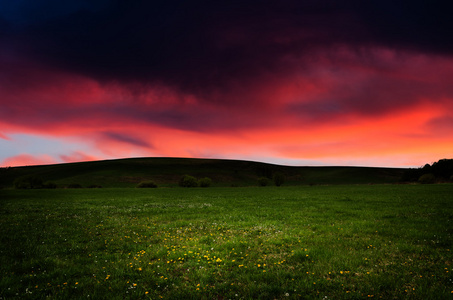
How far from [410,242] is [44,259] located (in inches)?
638

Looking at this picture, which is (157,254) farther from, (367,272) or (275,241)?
(367,272)

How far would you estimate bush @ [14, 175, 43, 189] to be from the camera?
7025 cm

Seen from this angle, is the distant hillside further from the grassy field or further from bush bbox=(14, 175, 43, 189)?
the grassy field

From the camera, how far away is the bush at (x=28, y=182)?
7025 centimetres

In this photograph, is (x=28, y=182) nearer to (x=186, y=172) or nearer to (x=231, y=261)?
(x=186, y=172)

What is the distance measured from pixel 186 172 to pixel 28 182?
72944 mm

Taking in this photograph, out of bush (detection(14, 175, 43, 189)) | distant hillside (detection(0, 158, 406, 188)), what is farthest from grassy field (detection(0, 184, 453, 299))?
distant hillside (detection(0, 158, 406, 188))

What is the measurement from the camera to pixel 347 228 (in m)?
14.2

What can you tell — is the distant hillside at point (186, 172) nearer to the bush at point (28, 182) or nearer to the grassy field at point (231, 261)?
the bush at point (28, 182)

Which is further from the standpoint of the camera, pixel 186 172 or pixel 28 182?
pixel 186 172

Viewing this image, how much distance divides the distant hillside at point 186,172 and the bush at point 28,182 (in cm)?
2144

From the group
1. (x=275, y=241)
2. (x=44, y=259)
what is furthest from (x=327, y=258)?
(x=44, y=259)

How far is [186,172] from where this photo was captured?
134 m

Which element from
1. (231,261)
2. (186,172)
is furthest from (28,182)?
(231,261)
